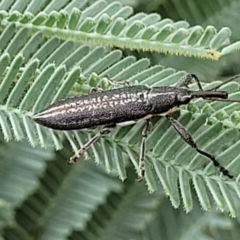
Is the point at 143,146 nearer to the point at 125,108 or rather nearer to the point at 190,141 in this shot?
the point at 190,141

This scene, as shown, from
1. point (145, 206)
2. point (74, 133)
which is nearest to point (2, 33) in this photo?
point (74, 133)

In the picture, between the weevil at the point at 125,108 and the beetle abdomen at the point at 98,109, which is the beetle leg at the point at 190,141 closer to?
the weevil at the point at 125,108

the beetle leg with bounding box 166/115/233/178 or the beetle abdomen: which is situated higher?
the beetle abdomen

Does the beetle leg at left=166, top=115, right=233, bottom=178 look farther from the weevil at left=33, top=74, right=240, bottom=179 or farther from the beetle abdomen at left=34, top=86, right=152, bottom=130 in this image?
the beetle abdomen at left=34, top=86, right=152, bottom=130

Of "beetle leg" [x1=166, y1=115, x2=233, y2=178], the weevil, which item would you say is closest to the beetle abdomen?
the weevil

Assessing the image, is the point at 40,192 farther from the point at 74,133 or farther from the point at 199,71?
the point at 199,71
